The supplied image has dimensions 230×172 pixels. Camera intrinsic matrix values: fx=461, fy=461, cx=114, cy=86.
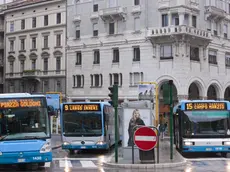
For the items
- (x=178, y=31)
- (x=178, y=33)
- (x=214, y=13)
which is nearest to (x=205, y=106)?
(x=178, y=33)

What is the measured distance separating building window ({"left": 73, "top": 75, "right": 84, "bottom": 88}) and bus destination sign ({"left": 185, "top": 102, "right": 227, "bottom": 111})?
3351cm

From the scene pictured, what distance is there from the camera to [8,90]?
2446 inches

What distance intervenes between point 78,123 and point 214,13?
31565 mm

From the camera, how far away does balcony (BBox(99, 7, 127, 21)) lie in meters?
49.5

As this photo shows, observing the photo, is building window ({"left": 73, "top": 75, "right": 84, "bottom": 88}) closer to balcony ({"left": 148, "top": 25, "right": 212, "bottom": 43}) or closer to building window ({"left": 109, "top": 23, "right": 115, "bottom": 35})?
building window ({"left": 109, "top": 23, "right": 115, "bottom": 35})

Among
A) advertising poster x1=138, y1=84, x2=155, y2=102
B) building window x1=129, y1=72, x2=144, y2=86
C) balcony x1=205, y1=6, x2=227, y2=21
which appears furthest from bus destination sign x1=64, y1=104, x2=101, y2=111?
balcony x1=205, y1=6, x2=227, y2=21

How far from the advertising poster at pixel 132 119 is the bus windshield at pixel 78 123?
2.14 m

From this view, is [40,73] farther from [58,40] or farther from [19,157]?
[19,157]

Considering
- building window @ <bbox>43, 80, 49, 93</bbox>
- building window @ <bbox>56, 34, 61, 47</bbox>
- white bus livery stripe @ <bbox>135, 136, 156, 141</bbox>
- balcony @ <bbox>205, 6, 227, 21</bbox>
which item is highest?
balcony @ <bbox>205, 6, 227, 21</bbox>

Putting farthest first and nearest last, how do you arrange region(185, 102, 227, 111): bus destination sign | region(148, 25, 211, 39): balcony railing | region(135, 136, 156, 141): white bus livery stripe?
region(148, 25, 211, 39): balcony railing → region(185, 102, 227, 111): bus destination sign → region(135, 136, 156, 141): white bus livery stripe

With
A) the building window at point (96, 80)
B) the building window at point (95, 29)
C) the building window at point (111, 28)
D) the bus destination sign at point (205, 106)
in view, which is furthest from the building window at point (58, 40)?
the bus destination sign at point (205, 106)

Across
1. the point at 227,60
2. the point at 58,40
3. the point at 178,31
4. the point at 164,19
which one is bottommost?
the point at 227,60

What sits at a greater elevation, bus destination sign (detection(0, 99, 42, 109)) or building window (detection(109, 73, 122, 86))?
building window (detection(109, 73, 122, 86))

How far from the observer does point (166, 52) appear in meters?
47.1
